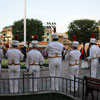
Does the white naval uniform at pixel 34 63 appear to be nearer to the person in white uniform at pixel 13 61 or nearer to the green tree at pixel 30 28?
the person in white uniform at pixel 13 61

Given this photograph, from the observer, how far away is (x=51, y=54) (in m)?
7.12

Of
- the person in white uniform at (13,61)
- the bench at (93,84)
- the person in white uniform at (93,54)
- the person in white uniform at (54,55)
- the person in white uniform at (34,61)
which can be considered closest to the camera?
the bench at (93,84)

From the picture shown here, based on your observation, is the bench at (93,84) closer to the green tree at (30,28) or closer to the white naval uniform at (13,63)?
the white naval uniform at (13,63)

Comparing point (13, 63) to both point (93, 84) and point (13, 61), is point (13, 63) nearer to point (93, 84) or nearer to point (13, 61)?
point (13, 61)

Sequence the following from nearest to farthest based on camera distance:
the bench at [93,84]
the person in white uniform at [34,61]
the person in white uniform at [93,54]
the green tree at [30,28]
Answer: the bench at [93,84], the person in white uniform at [34,61], the person in white uniform at [93,54], the green tree at [30,28]

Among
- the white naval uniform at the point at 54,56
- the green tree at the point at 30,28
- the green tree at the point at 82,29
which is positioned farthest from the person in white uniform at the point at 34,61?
the green tree at the point at 82,29

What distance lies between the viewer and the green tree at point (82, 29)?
51.2 metres

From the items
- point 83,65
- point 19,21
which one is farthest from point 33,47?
point 19,21

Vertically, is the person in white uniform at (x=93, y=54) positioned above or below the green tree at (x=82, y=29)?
below

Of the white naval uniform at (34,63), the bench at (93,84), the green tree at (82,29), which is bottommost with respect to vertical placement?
the bench at (93,84)

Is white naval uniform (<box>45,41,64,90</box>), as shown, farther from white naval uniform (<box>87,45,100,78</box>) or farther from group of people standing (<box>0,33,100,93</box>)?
white naval uniform (<box>87,45,100,78</box>)

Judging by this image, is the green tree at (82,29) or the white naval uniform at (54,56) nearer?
the white naval uniform at (54,56)

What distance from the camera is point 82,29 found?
5209 cm

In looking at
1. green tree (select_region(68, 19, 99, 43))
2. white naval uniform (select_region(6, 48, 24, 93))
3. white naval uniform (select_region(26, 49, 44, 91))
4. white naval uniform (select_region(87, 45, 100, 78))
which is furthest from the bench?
green tree (select_region(68, 19, 99, 43))
